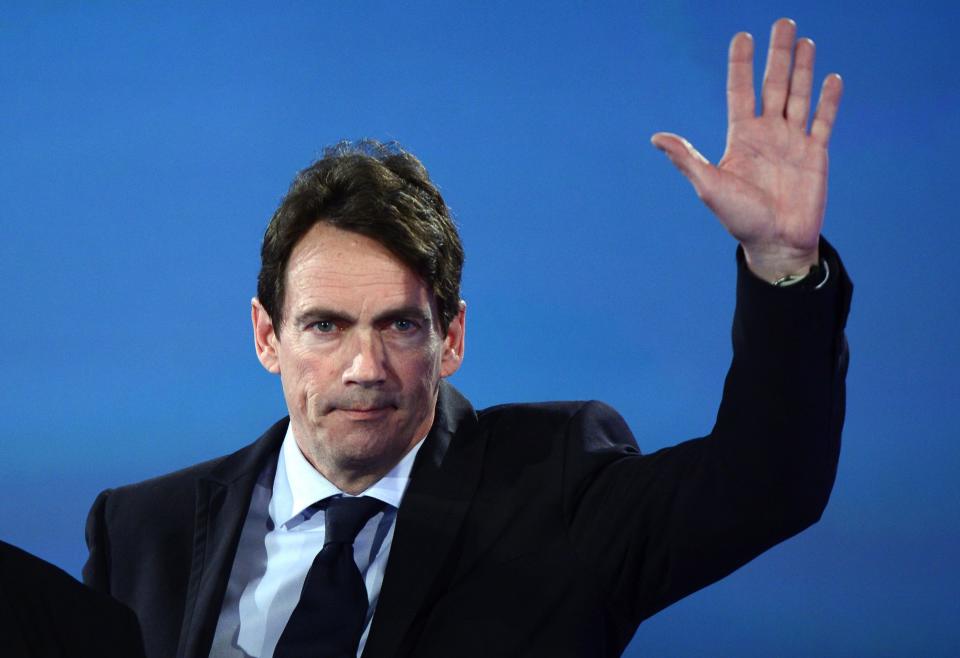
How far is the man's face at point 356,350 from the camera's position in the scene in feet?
7.34

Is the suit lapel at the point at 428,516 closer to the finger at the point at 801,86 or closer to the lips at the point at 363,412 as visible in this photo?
the lips at the point at 363,412

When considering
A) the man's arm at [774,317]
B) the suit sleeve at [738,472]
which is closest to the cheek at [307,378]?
the suit sleeve at [738,472]

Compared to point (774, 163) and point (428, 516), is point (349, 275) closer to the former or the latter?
point (428, 516)

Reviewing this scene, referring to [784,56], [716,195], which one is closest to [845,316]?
[716,195]

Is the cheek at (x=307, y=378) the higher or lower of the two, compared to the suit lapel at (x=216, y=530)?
higher

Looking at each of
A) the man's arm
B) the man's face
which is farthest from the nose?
the man's arm

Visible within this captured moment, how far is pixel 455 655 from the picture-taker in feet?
7.04

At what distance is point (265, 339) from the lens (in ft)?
Answer: 8.23

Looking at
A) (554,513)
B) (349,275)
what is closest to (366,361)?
(349,275)

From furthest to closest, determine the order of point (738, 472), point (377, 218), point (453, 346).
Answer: point (453, 346)
point (377, 218)
point (738, 472)

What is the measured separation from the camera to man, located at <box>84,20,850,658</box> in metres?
1.96

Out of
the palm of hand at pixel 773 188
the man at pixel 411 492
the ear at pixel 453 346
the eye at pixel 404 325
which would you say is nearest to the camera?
the palm of hand at pixel 773 188

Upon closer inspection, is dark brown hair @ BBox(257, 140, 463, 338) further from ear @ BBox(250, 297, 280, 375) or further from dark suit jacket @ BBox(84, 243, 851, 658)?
dark suit jacket @ BBox(84, 243, 851, 658)

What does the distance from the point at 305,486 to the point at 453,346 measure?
0.37 m
